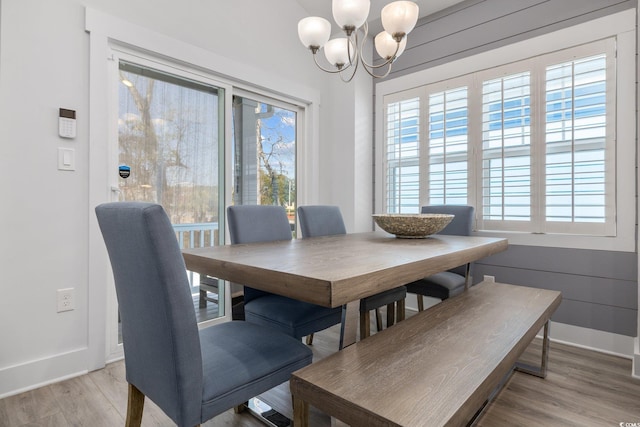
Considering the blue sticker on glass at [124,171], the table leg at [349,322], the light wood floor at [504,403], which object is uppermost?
the blue sticker on glass at [124,171]

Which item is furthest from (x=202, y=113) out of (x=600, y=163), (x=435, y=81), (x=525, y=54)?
(x=600, y=163)

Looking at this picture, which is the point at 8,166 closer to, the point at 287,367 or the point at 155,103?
the point at 155,103

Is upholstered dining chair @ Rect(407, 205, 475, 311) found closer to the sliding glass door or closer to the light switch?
the sliding glass door

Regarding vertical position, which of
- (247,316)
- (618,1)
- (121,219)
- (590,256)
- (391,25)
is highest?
(618,1)

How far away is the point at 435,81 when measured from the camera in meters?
3.27

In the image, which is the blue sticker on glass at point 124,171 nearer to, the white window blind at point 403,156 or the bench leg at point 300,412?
the bench leg at point 300,412

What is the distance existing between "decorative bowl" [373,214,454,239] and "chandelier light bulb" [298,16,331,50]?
1.09 metres

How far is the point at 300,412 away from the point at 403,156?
9.53ft

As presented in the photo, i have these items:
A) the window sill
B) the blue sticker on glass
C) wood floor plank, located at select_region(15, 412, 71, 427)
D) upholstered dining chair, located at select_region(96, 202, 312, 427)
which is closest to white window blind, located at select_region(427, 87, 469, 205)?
the window sill

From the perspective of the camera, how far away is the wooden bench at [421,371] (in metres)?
0.85

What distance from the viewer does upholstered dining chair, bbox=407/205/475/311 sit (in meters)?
2.31

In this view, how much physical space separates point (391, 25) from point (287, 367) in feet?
5.68

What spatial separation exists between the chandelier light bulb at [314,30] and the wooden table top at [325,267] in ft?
3.90

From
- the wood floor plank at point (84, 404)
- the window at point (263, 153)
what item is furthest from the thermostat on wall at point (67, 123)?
the wood floor plank at point (84, 404)
